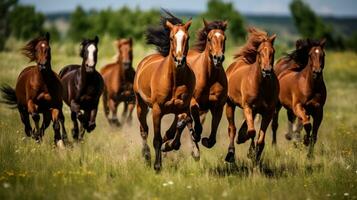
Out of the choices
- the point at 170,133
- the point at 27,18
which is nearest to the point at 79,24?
the point at 27,18

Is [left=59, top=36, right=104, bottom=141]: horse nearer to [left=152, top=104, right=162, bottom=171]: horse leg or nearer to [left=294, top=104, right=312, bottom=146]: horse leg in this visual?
[left=152, top=104, right=162, bottom=171]: horse leg

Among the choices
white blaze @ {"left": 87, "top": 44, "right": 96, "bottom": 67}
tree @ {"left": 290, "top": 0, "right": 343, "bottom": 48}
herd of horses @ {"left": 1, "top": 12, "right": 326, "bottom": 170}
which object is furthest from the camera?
tree @ {"left": 290, "top": 0, "right": 343, "bottom": 48}

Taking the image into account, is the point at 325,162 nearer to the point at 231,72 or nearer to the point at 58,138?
the point at 231,72

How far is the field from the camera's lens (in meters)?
9.29

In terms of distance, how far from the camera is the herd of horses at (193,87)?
10992 millimetres

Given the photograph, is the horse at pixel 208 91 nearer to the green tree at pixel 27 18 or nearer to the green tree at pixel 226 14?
the green tree at pixel 226 14

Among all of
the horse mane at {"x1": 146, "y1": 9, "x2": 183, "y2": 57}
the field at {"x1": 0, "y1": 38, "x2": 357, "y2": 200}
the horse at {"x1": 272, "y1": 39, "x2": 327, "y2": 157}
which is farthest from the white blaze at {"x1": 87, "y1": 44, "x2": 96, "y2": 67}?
the horse at {"x1": 272, "y1": 39, "x2": 327, "y2": 157}

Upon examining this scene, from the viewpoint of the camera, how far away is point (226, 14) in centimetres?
7612

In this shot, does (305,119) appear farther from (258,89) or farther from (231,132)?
(258,89)

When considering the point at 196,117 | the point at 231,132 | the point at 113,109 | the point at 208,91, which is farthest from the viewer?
the point at 113,109

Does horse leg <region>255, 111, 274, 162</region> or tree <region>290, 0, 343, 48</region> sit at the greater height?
horse leg <region>255, 111, 274, 162</region>

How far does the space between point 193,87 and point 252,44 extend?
2.00 meters

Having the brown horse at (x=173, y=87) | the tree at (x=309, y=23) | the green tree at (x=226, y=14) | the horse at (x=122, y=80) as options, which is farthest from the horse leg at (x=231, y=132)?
the tree at (x=309, y=23)

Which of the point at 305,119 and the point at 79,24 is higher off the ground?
the point at 305,119
